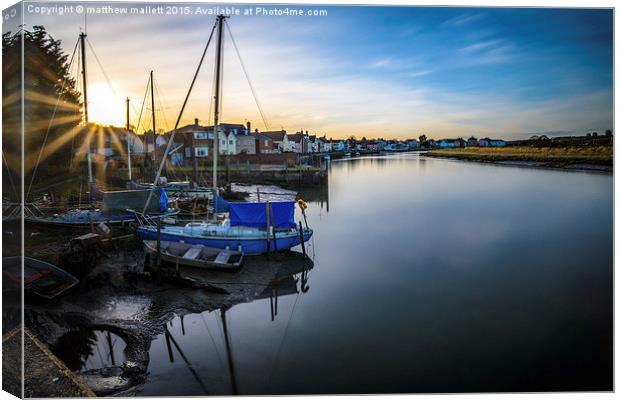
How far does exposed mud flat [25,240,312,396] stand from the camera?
4.32 meters

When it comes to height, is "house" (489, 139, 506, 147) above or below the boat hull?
above

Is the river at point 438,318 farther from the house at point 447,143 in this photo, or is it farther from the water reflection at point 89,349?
the house at point 447,143

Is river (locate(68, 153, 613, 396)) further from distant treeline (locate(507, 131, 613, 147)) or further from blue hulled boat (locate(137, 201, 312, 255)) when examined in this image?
blue hulled boat (locate(137, 201, 312, 255))

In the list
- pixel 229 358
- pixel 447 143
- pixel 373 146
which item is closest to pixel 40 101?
pixel 229 358

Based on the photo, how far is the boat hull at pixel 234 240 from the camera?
742 cm

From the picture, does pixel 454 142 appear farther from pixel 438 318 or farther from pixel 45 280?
pixel 45 280

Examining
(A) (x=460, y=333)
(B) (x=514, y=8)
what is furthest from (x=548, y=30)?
(A) (x=460, y=333)

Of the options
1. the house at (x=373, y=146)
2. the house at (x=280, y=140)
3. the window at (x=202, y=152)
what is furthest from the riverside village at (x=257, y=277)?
the house at (x=373, y=146)

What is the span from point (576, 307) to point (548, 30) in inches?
114

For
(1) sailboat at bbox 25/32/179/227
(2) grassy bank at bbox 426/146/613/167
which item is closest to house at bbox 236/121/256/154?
(1) sailboat at bbox 25/32/179/227

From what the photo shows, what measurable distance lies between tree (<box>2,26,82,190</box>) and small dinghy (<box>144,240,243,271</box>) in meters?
1.92

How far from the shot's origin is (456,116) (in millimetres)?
5074

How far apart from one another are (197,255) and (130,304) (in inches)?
57.8

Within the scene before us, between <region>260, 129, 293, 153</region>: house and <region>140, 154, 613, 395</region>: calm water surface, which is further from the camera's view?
<region>260, 129, 293, 153</region>: house
